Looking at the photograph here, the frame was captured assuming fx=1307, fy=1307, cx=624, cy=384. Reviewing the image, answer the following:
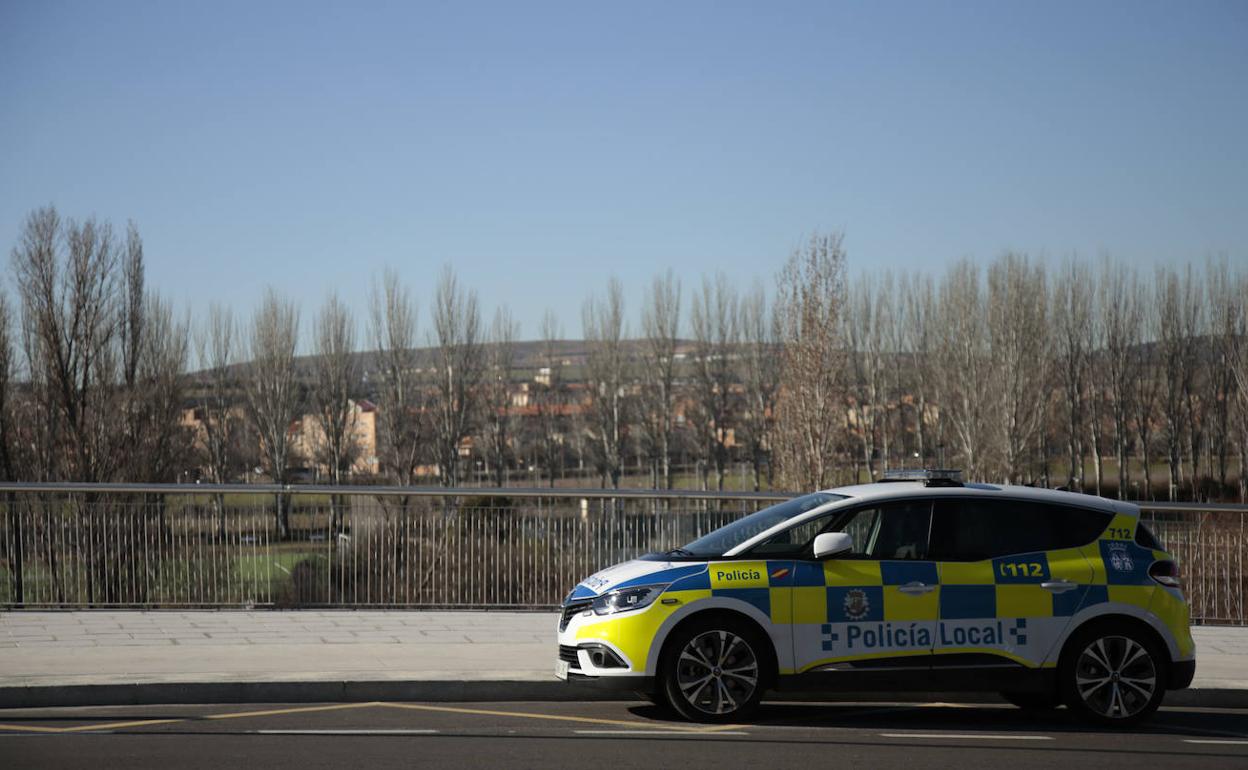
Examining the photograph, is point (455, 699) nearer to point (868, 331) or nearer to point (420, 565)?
point (420, 565)

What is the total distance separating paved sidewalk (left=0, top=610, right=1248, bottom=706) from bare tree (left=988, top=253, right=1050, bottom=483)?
5441cm

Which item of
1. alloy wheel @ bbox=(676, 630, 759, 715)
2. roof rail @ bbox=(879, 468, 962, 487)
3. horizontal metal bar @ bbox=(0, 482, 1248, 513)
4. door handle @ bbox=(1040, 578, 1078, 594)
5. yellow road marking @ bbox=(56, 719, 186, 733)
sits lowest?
yellow road marking @ bbox=(56, 719, 186, 733)

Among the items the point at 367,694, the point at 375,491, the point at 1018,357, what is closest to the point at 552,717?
the point at 367,694

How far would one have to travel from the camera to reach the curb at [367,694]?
993cm

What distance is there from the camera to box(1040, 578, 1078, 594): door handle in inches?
375

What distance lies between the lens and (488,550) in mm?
15305

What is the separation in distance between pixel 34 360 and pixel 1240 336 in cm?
6424

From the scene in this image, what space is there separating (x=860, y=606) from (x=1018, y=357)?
63114 millimetres

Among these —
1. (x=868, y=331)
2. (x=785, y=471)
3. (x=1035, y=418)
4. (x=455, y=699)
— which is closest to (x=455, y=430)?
(x=868, y=331)

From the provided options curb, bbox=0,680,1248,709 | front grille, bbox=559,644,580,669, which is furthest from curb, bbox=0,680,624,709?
front grille, bbox=559,644,580,669

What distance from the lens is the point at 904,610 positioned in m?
9.40

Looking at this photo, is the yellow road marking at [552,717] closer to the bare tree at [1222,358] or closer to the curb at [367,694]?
the curb at [367,694]

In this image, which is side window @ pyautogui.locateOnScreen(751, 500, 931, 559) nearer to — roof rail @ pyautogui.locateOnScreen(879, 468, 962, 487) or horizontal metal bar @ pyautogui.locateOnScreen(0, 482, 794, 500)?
roof rail @ pyautogui.locateOnScreen(879, 468, 962, 487)

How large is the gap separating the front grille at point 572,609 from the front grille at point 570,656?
20 centimetres
